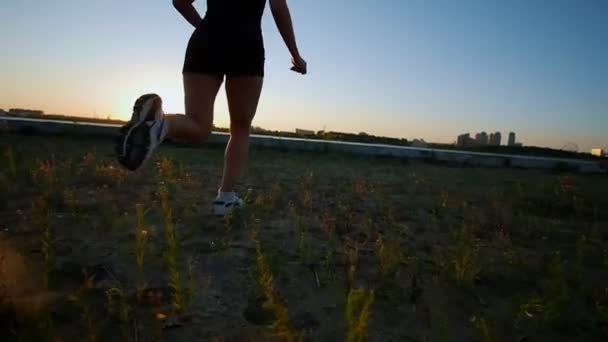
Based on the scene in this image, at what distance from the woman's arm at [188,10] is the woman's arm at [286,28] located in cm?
57

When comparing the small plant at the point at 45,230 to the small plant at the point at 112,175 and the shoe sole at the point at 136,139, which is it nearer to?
the shoe sole at the point at 136,139

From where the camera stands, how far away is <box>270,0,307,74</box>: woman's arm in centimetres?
244

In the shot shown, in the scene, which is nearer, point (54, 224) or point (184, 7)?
point (54, 224)

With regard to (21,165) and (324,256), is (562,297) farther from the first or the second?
(21,165)

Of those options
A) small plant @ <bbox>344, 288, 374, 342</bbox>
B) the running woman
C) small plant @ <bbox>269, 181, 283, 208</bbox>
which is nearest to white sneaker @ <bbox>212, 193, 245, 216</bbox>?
small plant @ <bbox>269, 181, 283, 208</bbox>

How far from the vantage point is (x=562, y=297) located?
1.66 metres

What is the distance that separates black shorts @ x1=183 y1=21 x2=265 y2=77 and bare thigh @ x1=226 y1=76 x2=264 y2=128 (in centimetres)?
8

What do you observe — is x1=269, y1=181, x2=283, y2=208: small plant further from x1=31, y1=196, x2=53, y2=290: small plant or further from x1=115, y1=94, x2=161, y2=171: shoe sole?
x1=31, y1=196, x2=53, y2=290: small plant

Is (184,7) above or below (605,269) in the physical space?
above

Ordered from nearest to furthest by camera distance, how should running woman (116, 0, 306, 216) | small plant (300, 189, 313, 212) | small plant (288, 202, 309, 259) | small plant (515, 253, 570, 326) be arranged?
small plant (515, 253, 570, 326), small plant (288, 202, 309, 259), running woman (116, 0, 306, 216), small plant (300, 189, 313, 212)

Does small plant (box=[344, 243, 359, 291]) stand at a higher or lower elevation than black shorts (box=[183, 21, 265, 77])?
lower

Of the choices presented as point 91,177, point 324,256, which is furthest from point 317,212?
point 91,177

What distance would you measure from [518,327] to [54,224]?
2525mm

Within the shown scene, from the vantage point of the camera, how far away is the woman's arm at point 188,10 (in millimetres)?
2687
